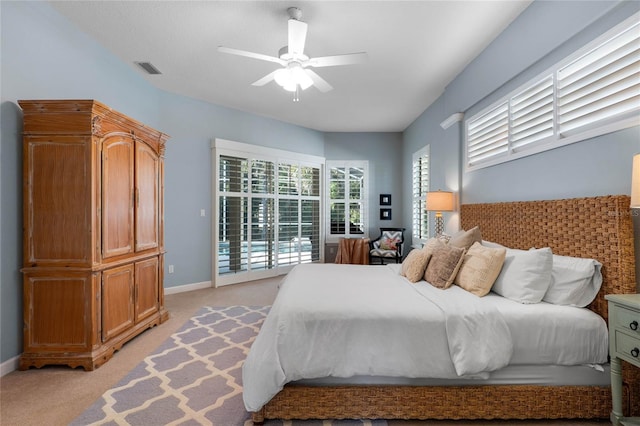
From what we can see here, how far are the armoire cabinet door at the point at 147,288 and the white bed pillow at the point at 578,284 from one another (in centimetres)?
346

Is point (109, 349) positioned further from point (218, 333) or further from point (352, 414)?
point (352, 414)

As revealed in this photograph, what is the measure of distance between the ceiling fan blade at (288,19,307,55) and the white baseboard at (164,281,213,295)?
3752 millimetres

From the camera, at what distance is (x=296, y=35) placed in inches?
98.7

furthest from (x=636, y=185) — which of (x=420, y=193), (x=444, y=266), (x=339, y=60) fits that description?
(x=420, y=193)

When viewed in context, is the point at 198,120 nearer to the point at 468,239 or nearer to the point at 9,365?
the point at 9,365

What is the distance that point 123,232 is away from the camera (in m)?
2.95

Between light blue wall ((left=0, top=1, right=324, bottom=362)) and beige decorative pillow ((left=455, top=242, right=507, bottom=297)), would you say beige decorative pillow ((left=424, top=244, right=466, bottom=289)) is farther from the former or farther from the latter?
light blue wall ((left=0, top=1, right=324, bottom=362))

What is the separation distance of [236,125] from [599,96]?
4768 mm

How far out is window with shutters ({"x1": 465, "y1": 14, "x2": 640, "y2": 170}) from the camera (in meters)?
1.82

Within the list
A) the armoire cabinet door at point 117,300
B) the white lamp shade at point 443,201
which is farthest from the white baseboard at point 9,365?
the white lamp shade at point 443,201

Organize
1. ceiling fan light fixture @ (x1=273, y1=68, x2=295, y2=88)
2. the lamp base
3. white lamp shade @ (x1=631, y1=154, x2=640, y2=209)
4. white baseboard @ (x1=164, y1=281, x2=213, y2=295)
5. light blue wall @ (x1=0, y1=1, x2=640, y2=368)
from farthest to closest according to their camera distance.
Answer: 1. white baseboard @ (x1=164, y1=281, x2=213, y2=295)
2. the lamp base
3. ceiling fan light fixture @ (x1=273, y1=68, x2=295, y2=88)
4. light blue wall @ (x1=0, y1=1, x2=640, y2=368)
5. white lamp shade @ (x1=631, y1=154, x2=640, y2=209)

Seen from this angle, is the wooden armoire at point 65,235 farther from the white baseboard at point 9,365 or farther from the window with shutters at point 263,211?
the window with shutters at point 263,211

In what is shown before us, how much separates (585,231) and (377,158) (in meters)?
5.03

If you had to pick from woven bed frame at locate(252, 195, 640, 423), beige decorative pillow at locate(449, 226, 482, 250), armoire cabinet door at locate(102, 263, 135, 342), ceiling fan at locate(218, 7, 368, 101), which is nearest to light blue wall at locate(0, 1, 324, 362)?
armoire cabinet door at locate(102, 263, 135, 342)
